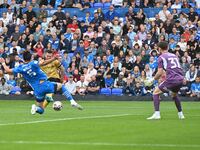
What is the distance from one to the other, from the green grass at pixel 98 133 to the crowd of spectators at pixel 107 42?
510 inches

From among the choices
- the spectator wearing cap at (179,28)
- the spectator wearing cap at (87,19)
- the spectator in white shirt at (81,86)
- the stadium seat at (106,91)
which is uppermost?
the spectator wearing cap at (87,19)

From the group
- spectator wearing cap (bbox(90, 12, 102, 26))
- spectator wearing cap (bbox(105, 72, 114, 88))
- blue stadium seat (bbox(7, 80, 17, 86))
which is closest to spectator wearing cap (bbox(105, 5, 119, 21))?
spectator wearing cap (bbox(90, 12, 102, 26))

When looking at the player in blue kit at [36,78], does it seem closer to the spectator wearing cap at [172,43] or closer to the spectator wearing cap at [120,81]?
the spectator wearing cap at [120,81]

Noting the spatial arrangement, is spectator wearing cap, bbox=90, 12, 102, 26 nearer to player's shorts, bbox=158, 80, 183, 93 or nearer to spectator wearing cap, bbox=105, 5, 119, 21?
spectator wearing cap, bbox=105, 5, 119, 21

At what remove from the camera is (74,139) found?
13.1 m

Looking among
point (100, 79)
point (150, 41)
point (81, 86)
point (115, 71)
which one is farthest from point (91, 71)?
point (150, 41)

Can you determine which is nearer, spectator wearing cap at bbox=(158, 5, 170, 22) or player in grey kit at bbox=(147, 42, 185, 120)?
player in grey kit at bbox=(147, 42, 185, 120)

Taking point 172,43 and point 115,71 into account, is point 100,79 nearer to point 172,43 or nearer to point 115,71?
point 115,71

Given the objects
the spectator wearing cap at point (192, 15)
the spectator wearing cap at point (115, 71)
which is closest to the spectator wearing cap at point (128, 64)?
the spectator wearing cap at point (115, 71)

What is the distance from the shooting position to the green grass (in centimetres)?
1222

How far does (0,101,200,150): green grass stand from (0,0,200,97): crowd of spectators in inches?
510

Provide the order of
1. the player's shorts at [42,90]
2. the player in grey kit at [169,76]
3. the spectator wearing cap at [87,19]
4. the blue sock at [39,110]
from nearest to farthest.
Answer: the player in grey kit at [169,76], the blue sock at [39,110], the player's shorts at [42,90], the spectator wearing cap at [87,19]

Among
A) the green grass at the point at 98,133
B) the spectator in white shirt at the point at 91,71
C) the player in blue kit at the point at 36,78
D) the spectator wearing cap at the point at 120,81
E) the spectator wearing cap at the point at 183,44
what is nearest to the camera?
the green grass at the point at 98,133

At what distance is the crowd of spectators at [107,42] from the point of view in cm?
3266
